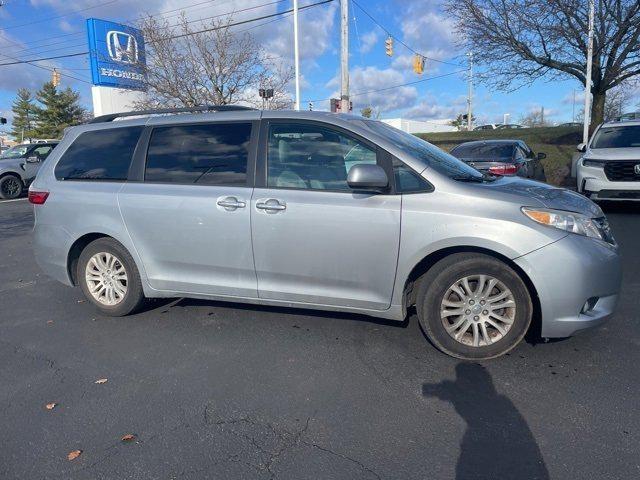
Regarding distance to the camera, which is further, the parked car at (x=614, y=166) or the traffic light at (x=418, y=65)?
the traffic light at (x=418, y=65)

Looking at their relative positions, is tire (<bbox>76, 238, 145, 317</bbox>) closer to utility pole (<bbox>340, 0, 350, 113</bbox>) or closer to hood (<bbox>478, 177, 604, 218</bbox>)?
hood (<bbox>478, 177, 604, 218</bbox>)

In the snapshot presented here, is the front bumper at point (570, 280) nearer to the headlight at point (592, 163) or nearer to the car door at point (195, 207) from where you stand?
the car door at point (195, 207)

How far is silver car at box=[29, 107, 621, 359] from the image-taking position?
3.33 metres

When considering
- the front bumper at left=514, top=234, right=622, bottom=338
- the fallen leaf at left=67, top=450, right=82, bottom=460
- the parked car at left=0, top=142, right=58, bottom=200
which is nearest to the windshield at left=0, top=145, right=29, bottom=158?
the parked car at left=0, top=142, right=58, bottom=200

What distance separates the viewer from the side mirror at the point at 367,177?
3402 mm

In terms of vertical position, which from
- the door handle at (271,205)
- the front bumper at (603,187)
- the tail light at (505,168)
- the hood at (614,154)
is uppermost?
the hood at (614,154)

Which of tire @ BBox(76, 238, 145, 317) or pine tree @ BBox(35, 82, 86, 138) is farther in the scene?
pine tree @ BBox(35, 82, 86, 138)

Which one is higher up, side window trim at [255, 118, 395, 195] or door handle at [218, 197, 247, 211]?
side window trim at [255, 118, 395, 195]

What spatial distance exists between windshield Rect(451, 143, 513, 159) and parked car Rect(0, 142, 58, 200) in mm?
12849

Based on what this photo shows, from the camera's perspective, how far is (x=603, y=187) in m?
9.16

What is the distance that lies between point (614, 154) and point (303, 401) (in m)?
8.63

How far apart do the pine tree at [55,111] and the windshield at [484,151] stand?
63230 mm

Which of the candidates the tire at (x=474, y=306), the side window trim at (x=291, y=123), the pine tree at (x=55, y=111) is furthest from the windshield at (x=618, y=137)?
the pine tree at (x=55, y=111)

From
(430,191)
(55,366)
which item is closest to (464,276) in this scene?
(430,191)
